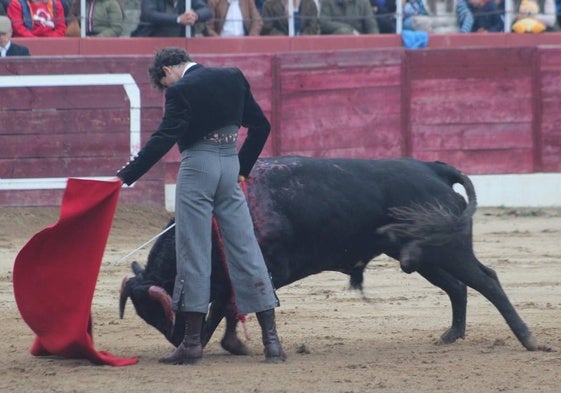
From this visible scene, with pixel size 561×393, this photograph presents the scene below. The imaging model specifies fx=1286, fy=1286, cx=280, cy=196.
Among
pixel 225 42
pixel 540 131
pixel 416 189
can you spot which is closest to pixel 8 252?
pixel 225 42

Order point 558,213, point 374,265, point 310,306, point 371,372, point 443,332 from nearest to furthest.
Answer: point 371,372 < point 443,332 < point 310,306 < point 374,265 < point 558,213

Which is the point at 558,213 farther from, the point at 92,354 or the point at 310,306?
the point at 92,354

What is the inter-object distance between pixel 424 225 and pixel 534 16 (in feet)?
25.8

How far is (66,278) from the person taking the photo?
20.0 ft

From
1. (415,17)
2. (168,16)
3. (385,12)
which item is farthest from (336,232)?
(385,12)

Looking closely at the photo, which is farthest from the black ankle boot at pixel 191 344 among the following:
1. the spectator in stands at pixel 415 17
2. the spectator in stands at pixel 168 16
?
the spectator in stands at pixel 415 17

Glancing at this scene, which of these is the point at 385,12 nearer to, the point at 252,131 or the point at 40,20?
the point at 40,20

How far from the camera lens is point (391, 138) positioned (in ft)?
42.6

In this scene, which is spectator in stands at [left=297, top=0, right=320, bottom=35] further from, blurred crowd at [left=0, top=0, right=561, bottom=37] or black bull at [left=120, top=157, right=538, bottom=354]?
black bull at [left=120, top=157, right=538, bottom=354]

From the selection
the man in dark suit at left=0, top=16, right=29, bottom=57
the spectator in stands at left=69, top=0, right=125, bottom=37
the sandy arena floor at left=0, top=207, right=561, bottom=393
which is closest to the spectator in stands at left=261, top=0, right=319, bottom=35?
the spectator in stands at left=69, top=0, right=125, bottom=37

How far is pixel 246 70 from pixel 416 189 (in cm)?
624

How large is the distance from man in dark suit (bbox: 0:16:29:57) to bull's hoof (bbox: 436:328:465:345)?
6407mm

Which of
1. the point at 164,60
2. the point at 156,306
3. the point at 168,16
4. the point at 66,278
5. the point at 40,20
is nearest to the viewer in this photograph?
the point at 164,60

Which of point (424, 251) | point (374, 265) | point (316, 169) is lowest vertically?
point (374, 265)
